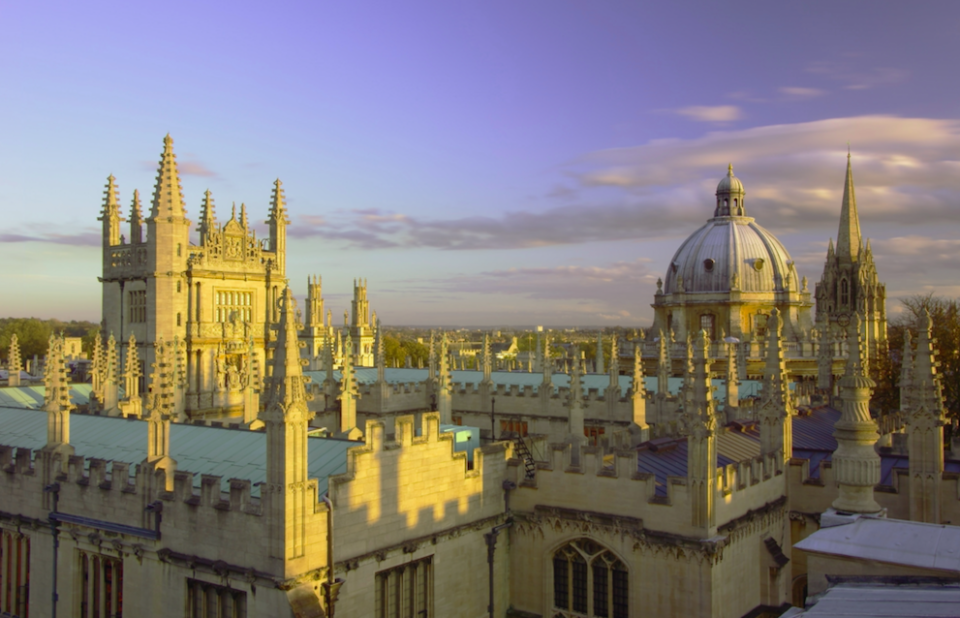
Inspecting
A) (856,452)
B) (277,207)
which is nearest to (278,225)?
(277,207)

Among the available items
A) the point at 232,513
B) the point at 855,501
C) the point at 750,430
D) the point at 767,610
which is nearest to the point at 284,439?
the point at 232,513

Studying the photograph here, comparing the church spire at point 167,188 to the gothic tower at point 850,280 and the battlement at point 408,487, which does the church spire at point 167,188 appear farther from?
the gothic tower at point 850,280

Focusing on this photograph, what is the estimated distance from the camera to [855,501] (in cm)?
1367

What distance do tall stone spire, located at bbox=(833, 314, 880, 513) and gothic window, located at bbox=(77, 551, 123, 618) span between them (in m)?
14.0

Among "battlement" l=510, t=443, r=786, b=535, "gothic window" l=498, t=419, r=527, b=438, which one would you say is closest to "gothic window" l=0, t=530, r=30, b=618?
"battlement" l=510, t=443, r=786, b=535

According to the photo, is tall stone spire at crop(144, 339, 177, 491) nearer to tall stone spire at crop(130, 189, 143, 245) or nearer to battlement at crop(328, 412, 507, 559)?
battlement at crop(328, 412, 507, 559)

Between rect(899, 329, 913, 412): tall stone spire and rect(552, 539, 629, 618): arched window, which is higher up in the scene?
rect(899, 329, 913, 412): tall stone spire

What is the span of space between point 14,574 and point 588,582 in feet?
43.0

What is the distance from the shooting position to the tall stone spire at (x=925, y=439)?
57.9 feet

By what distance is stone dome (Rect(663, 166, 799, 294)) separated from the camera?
58.2m

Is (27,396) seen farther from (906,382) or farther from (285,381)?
(906,382)

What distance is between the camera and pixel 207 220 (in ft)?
155

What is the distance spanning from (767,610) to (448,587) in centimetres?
731

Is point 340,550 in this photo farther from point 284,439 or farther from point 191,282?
point 191,282
